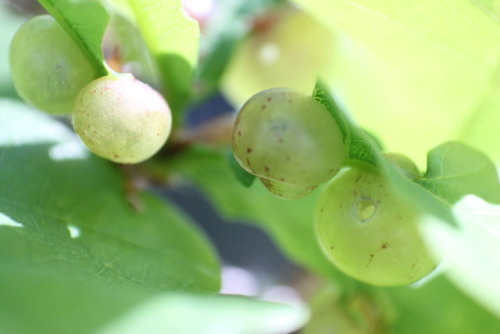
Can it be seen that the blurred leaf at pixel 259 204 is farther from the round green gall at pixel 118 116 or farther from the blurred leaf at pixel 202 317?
the blurred leaf at pixel 202 317

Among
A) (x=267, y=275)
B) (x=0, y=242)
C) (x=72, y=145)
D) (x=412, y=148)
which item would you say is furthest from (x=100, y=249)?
(x=267, y=275)

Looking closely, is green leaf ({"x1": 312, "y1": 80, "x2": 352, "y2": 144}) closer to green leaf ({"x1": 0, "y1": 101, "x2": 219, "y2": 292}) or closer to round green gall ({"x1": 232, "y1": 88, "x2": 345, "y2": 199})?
round green gall ({"x1": 232, "y1": 88, "x2": 345, "y2": 199})

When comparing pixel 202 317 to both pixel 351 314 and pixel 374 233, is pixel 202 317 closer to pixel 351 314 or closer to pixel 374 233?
pixel 374 233

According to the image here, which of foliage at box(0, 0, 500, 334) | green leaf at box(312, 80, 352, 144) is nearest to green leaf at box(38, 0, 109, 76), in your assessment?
foliage at box(0, 0, 500, 334)

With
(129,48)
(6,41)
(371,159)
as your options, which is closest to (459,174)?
(371,159)

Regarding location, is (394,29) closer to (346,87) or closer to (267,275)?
(346,87)
